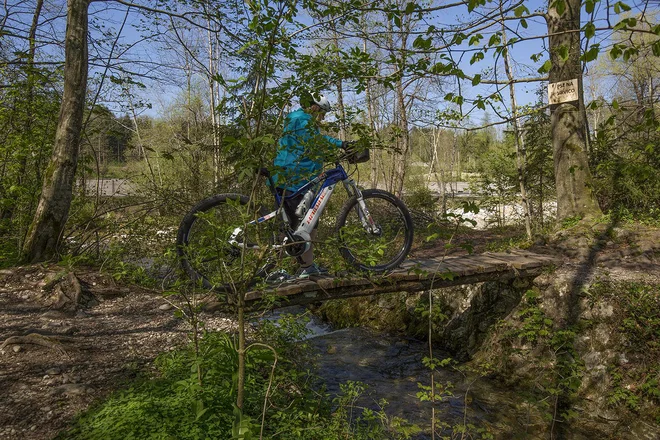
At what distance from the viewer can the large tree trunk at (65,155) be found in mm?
5328

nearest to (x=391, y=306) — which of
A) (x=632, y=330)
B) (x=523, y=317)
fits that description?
(x=523, y=317)

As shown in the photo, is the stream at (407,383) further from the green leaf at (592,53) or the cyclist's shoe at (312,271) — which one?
the green leaf at (592,53)

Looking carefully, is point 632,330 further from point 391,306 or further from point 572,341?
point 391,306

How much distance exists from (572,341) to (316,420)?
11.0 feet

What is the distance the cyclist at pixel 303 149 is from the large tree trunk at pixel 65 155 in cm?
317

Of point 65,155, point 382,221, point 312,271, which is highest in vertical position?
point 65,155

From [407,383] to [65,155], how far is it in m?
5.32

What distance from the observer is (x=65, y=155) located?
17.6ft

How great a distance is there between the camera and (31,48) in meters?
6.21

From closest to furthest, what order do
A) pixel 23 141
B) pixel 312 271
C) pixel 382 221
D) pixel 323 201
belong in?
pixel 312 271 → pixel 323 201 → pixel 382 221 → pixel 23 141

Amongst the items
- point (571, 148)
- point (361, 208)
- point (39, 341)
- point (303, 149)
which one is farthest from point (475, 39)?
point (571, 148)

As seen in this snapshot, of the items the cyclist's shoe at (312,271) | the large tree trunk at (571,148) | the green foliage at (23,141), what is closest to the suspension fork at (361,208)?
the cyclist's shoe at (312,271)

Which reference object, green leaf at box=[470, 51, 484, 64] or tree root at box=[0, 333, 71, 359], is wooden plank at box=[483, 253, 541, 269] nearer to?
green leaf at box=[470, 51, 484, 64]

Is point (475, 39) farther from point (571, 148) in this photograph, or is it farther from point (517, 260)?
point (571, 148)
